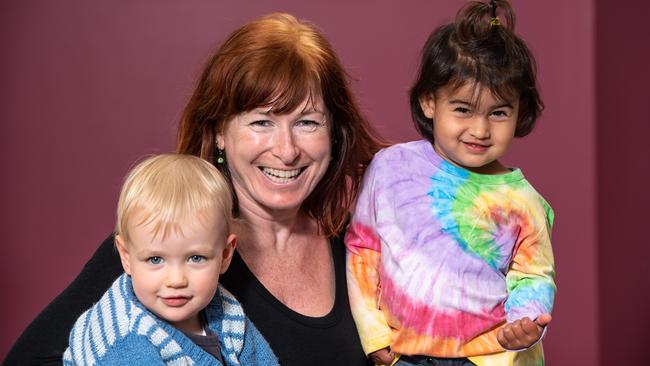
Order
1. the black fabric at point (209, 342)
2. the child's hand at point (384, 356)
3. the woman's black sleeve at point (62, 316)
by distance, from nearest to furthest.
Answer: the black fabric at point (209, 342), the woman's black sleeve at point (62, 316), the child's hand at point (384, 356)

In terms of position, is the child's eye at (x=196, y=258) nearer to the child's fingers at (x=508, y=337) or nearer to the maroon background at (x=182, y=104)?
the child's fingers at (x=508, y=337)

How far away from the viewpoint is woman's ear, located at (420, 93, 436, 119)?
2.59m

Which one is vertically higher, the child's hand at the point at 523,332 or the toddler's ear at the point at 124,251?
the toddler's ear at the point at 124,251

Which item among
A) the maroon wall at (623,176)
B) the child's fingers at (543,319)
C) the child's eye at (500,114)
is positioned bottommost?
the maroon wall at (623,176)

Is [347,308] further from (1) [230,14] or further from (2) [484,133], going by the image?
(1) [230,14]

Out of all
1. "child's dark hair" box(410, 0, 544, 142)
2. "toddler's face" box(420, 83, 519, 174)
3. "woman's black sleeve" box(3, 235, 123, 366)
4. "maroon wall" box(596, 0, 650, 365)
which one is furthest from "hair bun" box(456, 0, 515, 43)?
"maroon wall" box(596, 0, 650, 365)

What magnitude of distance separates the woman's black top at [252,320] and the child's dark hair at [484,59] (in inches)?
21.7

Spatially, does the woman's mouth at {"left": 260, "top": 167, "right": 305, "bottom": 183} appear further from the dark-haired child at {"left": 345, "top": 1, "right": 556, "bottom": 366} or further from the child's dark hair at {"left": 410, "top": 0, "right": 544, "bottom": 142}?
the child's dark hair at {"left": 410, "top": 0, "right": 544, "bottom": 142}

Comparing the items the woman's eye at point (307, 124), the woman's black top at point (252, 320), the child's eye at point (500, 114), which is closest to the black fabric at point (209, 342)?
the woman's black top at point (252, 320)

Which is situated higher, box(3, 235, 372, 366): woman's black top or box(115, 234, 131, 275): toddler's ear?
box(115, 234, 131, 275): toddler's ear

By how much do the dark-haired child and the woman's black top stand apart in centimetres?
9

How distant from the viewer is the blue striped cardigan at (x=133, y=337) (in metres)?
2.10

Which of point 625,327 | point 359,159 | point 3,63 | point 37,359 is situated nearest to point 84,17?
point 3,63

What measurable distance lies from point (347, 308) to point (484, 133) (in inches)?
23.0
